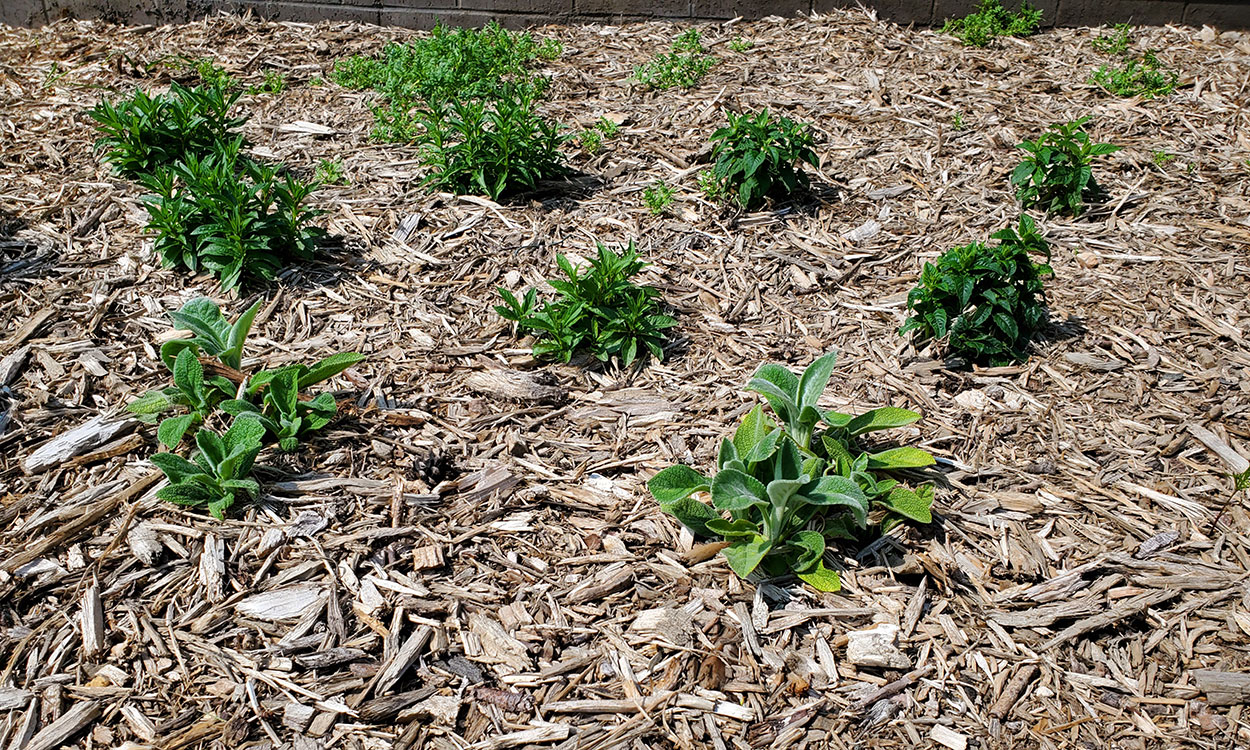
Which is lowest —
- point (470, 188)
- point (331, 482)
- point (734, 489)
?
point (331, 482)

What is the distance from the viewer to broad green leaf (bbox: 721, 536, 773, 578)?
243cm

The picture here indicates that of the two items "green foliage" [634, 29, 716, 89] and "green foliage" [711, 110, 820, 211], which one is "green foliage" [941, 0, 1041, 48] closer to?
"green foliage" [634, 29, 716, 89]

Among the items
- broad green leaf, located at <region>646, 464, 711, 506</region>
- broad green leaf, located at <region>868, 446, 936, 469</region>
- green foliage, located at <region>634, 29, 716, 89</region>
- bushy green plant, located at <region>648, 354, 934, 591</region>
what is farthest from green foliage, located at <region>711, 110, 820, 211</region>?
broad green leaf, located at <region>646, 464, 711, 506</region>

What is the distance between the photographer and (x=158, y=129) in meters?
4.22

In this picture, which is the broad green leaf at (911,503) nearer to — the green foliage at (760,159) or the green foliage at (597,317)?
the green foliage at (597,317)

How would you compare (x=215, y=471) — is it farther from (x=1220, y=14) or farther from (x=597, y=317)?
(x=1220, y=14)

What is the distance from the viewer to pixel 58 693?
7.29ft

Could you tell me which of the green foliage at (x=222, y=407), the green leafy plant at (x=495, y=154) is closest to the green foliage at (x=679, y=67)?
the green leafy plant at (x=495, y=154)

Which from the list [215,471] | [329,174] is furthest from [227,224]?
[215,471]

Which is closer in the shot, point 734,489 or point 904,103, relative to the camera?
point 734,489

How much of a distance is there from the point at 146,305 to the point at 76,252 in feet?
1.88

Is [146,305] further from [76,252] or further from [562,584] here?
[562,584]

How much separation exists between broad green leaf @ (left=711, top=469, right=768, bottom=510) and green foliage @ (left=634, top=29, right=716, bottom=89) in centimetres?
329

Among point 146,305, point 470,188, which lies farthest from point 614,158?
point 146,305
